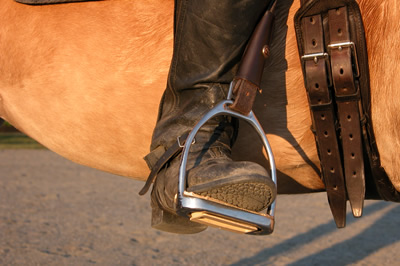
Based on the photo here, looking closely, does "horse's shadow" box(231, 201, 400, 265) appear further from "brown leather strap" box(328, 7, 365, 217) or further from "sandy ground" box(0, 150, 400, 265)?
"brown leather strap" box(328, 7, 365, 217)

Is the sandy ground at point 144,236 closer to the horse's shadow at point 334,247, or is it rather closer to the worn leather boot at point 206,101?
the horse's shadow at point 334,247

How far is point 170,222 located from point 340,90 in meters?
0.55

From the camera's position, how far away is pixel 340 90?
1186 mm

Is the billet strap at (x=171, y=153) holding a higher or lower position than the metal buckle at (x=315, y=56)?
lower

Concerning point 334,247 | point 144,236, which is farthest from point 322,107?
point 144,236

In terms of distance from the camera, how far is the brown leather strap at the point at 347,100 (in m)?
1.15

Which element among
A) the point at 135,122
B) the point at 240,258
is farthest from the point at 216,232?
the point at 135,122

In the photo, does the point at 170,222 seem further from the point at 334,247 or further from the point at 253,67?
the point at 334,247

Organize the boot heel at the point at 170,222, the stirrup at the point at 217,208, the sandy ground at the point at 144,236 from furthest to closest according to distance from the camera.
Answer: the sandy ground at the point at 144,236
the boot heel at the point at 170,222
the stirrup at the point at 217,208

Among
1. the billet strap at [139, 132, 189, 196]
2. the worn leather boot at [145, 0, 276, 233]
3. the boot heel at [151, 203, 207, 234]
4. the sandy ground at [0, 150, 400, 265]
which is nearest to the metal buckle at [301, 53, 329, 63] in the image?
the worn leather boot at [145, 0, 276, 233]

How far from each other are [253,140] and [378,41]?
0.39 metres

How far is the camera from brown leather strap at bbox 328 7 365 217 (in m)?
1.15

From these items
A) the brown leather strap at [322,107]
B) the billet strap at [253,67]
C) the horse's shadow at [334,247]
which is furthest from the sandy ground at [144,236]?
the billet strap at [253,67]

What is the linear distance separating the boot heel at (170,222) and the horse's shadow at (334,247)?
153 centimetres
